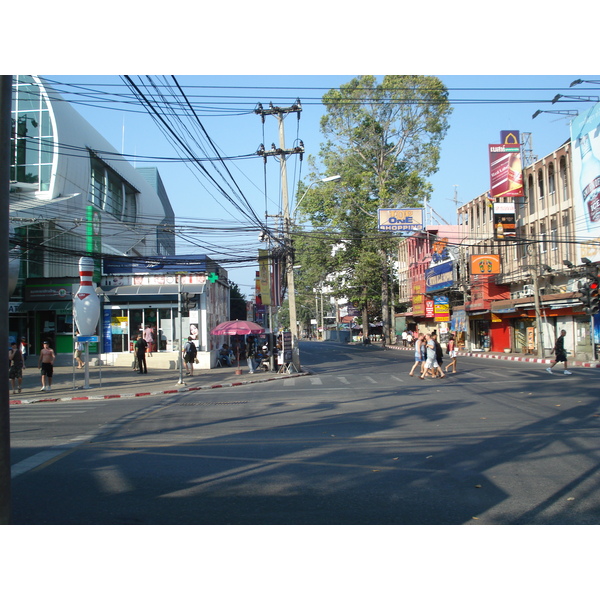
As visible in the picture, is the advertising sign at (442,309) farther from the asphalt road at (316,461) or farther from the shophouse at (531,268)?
the asphalt road at (316,461)

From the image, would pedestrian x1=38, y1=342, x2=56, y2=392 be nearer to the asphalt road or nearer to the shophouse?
the asphalt road

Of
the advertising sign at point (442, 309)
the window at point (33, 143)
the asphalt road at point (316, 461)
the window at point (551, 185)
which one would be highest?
the window at point (33, 143)

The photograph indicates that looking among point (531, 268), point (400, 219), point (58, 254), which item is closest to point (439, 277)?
point (531, 268)

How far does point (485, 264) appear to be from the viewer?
41.7 m

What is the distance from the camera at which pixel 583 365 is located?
28.1 meters

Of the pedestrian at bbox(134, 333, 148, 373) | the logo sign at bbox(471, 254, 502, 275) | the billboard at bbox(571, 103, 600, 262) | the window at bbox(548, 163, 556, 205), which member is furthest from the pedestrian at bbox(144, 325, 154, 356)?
the window at bbox(548, 163, 556, 205)

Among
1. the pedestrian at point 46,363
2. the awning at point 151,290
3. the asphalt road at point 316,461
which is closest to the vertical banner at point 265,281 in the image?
the awning at point 151,290

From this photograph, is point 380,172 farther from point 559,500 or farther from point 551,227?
point 559,500

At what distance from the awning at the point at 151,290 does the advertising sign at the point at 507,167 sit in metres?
20.6

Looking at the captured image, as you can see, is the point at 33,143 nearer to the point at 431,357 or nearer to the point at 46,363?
the point at 46,363

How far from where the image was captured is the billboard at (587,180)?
1184 inches

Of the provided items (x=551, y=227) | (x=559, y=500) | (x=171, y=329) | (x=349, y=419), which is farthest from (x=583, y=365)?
(x=559, y=500)

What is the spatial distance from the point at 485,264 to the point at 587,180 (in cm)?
1155

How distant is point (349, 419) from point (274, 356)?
16.2 m
